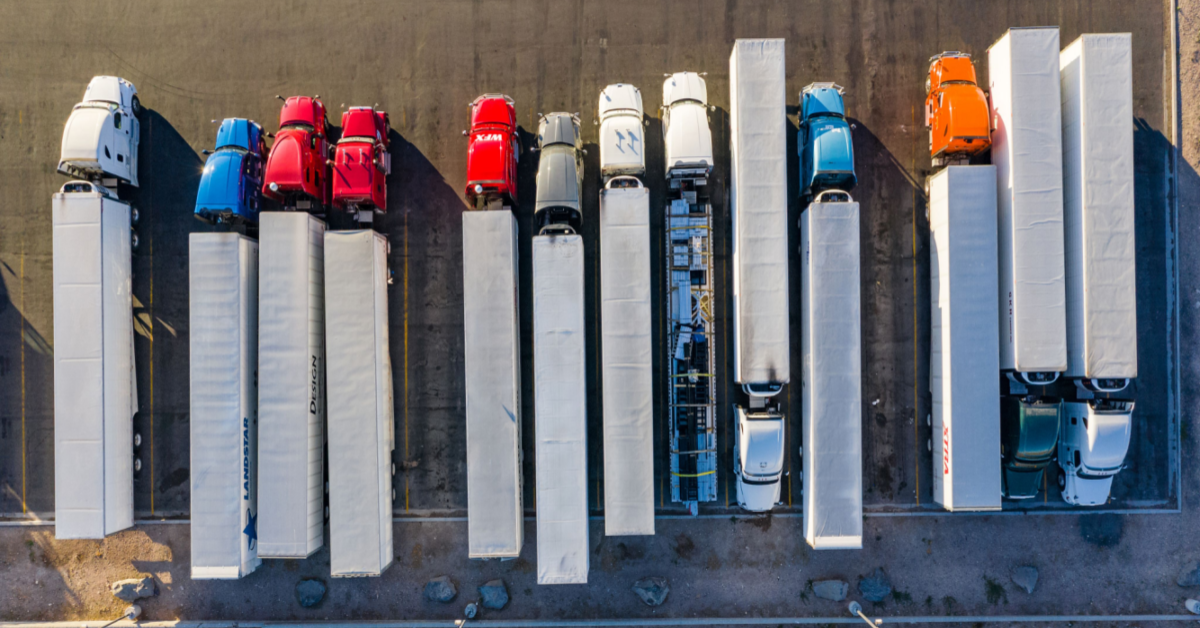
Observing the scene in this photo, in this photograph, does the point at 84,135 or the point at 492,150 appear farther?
the point at 84,135

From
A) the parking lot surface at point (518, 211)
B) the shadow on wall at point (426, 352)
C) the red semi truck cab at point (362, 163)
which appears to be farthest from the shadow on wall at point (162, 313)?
the shadow on wall at point (426, 352)

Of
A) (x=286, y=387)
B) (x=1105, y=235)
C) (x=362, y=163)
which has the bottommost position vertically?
(x=286, y=387)

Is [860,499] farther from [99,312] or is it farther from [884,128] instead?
[99,312]

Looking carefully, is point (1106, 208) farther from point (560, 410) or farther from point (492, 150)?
point (492, 150)

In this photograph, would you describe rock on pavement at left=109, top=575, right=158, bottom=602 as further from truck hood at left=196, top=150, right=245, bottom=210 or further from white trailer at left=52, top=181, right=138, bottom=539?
truck hood at left=196, top=150, right=245, bottom=210

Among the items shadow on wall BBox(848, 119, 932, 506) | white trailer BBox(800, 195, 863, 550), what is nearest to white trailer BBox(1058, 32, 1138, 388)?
shadow on wall BBox(848, 119, 932, 506)

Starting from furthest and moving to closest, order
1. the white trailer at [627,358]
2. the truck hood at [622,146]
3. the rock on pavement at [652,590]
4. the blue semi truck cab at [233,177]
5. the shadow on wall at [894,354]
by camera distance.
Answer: the shadow on wall at [894,354] < the rock on pavement at [652,590] < the blue semi truck cab at [233,177] < the truck hood at [622,146] < the white trailer at [627,358]

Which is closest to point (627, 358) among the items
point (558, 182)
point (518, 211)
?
point (558, 182)

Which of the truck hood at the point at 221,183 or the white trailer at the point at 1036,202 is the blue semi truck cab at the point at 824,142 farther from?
the truck hood at the point at 221,183
